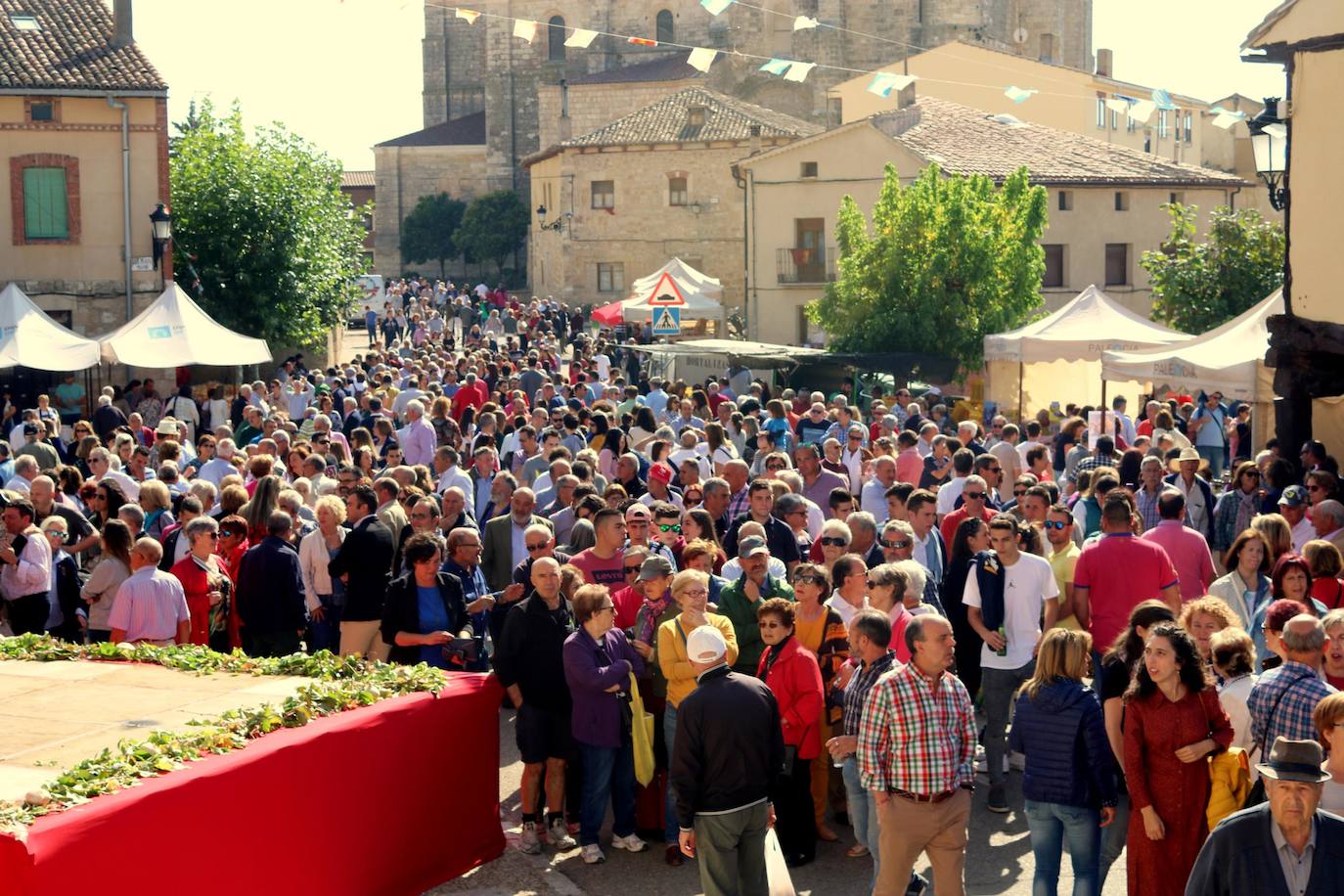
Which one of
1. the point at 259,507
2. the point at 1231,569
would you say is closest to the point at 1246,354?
the point at 1231,569

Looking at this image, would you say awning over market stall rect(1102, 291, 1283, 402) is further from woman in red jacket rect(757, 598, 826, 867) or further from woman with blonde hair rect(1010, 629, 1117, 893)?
woman with blonde hair rect(1010, 629, 1117, 893)

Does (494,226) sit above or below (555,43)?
below

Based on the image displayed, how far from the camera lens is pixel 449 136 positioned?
78062 mm

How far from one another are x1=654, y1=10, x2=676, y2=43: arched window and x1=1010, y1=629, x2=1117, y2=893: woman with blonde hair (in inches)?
2721

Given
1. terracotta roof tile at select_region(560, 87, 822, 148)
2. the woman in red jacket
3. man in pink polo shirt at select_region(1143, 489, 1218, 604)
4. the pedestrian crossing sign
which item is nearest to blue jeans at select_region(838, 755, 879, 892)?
the woman in red jacket

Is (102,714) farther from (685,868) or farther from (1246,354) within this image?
(1246,354)

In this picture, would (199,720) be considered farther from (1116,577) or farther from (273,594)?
(1116,577)

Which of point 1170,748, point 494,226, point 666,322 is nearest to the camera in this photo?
point 1170,748

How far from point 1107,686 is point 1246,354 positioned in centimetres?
1065

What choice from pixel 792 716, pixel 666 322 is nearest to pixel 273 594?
pixel 792 716

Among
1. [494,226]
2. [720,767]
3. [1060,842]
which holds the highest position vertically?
[494,226]

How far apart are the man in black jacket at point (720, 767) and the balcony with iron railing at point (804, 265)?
117 ft

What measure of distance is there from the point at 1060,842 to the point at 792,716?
4.91 ft

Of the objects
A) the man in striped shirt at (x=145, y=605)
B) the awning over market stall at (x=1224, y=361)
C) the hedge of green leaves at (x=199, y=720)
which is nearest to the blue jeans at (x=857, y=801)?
the hedge of green leaves at (x=199, y=720)
